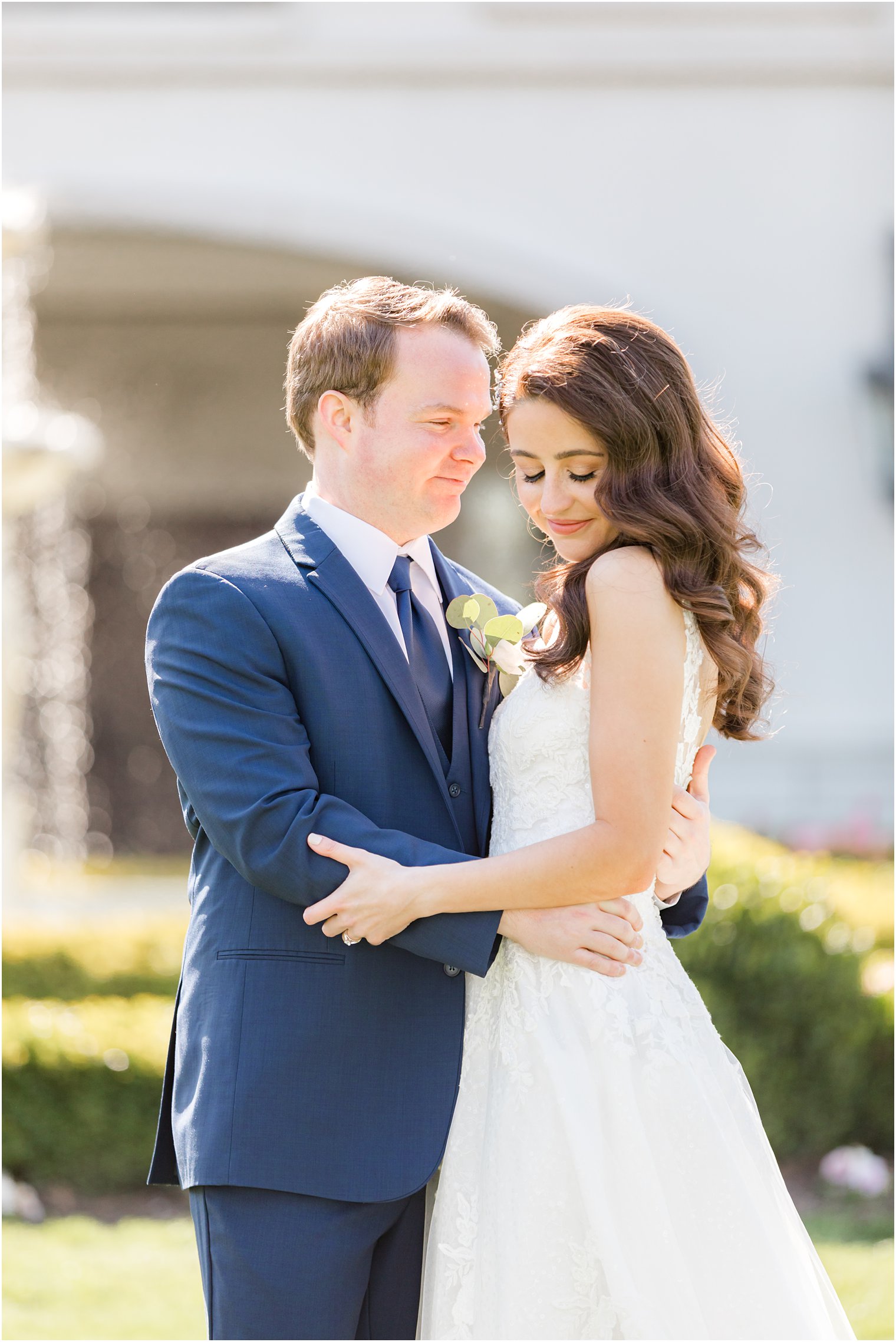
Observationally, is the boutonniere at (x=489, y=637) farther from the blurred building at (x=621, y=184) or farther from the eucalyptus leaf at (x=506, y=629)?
the blurred building at (x=621, y=184)

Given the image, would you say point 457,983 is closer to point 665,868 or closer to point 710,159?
point 665,868

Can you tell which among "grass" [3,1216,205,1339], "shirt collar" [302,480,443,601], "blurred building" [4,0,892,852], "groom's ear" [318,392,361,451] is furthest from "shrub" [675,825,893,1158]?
"blurred building" [4,0,892,852]

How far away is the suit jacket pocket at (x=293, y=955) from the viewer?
6.98ft

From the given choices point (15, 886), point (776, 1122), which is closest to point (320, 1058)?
point (776, 1122)

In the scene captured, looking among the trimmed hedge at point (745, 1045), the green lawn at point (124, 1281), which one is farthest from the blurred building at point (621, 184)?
the green lawn at point (124, 1281)

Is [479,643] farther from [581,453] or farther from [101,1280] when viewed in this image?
[101,1280]

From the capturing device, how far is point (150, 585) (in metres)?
14.4

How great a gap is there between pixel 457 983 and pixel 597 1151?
14.1 inches

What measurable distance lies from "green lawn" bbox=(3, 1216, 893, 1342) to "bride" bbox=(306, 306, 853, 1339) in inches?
77.3

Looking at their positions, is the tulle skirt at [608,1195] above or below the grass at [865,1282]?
above

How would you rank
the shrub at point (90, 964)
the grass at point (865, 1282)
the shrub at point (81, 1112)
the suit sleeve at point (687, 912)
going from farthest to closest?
the shrub at point (90, 964)
the shrub at point (81, 1112)
the grass at point (865, 1282)
the suit sleeve at point (687, 912)

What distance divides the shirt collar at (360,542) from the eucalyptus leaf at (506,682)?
279mm

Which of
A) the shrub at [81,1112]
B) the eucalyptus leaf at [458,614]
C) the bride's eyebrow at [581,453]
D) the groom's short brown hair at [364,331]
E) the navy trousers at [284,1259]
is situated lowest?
the shrub at [81,1112]

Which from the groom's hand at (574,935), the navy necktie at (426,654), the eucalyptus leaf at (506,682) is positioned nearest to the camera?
the groom's hand at (574,935)
